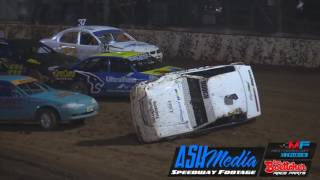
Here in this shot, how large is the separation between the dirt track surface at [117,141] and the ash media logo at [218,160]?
1.54m

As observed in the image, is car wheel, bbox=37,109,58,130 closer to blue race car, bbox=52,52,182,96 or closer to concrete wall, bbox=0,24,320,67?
blue race car, bbox=52,52,182,96

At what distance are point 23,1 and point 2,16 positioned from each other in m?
1.87

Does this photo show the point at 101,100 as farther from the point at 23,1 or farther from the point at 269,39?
the point at 23,1

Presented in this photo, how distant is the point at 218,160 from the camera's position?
8.51m

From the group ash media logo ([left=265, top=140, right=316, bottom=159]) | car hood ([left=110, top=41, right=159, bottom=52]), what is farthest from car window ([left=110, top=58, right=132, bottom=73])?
ash media logo ([left=265, top=140, right=316, bottom=159])

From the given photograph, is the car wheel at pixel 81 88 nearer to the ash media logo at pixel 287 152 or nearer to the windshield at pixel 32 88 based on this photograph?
the windshield at pixel 32 88

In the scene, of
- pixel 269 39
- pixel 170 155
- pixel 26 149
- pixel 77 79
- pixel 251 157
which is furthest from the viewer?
pixel 269 39

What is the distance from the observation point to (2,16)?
37.6m

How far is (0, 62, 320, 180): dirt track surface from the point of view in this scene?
34.9ft

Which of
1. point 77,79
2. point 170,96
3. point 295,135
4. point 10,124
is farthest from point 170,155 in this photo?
point 77,79

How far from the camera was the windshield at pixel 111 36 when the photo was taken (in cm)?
2098

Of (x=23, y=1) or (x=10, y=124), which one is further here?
(x=23, y=1)

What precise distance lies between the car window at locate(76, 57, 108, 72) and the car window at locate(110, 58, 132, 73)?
0.19 m

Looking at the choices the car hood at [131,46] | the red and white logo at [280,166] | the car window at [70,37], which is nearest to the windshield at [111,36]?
the car hood at [131,46]
